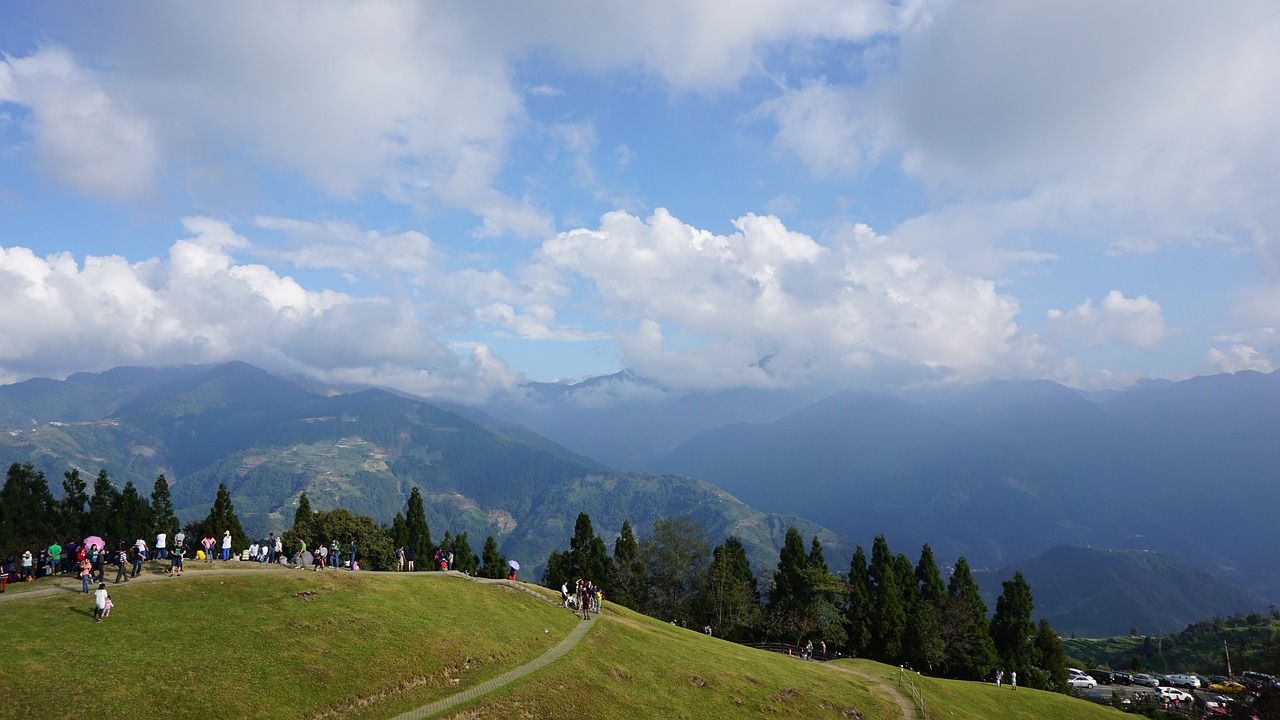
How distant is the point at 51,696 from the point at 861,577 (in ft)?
311

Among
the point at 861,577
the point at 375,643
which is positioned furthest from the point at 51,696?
the point at 861,577

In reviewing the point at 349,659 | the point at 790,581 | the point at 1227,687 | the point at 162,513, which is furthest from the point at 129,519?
the point at 1227,687

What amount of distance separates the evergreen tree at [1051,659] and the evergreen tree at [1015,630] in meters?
1.37

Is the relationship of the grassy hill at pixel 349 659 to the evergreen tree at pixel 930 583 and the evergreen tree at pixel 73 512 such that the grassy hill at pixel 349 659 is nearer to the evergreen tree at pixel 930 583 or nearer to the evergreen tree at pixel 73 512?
the evergreen tree at pixel 930 583

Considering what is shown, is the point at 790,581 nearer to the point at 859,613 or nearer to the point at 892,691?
the point at 859,613

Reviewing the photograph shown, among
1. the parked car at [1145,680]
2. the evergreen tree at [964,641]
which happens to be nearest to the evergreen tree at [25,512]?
the evergreen tree at [964,641]

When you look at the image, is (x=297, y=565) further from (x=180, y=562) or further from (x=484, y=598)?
(x=484, y=598)

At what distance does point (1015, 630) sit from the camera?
309 ft

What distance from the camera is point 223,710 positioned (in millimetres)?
29188

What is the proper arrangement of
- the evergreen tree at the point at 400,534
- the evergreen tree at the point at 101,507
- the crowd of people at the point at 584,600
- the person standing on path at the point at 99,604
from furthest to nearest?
the evergreen tree at the point at 400,534, the evergreen tree at the point at 101,507, the crowd of people at the point at 584,600, the person standing on path at the point at 99,604

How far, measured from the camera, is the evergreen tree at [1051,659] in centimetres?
9250

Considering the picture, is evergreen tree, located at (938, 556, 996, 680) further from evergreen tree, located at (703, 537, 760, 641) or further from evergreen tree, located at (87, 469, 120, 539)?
evergreen tree, located at (87, 469, 120, 539)

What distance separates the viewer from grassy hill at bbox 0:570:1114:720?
3012 centimetres

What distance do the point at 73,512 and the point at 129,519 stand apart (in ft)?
28.9
